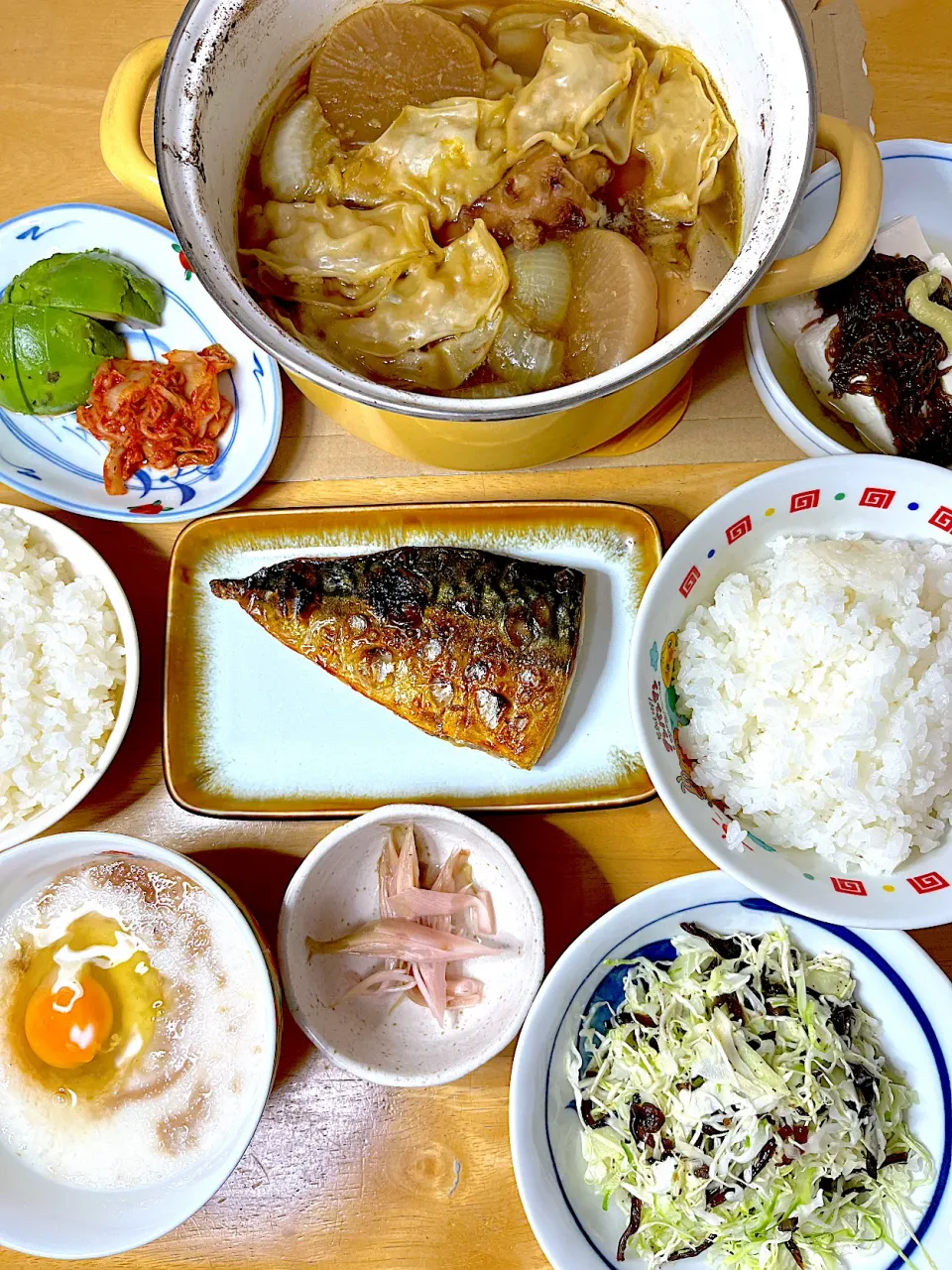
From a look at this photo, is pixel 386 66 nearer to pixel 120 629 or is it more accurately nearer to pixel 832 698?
pixel 120 629

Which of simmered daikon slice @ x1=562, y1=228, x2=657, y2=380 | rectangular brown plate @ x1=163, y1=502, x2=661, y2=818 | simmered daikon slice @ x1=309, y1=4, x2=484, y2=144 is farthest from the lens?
rectangular brown plate @ x1=163, y1=502, x2=661, y2=818

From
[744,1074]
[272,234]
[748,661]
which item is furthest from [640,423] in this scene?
[744,1074]

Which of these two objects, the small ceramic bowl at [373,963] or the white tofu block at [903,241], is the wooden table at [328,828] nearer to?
the small ceramic bowl at [373,963]

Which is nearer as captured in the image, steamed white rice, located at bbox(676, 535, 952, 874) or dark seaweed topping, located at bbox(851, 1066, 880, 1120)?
steamed white rice, located at bbox(676, 535, 952, 874)

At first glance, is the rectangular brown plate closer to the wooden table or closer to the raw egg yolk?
the wooden table

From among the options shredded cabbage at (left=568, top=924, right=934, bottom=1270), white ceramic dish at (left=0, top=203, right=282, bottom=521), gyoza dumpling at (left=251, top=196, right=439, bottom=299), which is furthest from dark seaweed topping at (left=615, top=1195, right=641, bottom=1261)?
gyoza dumpling at (left=251, top=196, right=439, bottom=299)

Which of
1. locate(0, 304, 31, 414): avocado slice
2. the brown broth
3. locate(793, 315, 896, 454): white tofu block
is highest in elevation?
the brown broth

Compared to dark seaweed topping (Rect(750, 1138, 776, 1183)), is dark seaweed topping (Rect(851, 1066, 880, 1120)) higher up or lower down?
higher up
